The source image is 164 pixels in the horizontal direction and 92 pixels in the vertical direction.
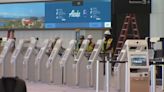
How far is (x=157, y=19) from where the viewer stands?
22.6 m

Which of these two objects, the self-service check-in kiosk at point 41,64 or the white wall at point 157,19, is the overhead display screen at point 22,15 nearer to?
the white wall at point 157,19

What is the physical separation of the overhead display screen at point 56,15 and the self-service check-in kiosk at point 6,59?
23.5 feet

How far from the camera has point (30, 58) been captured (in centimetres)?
1627

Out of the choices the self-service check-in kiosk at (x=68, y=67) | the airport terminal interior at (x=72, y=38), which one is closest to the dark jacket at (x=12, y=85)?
the airport terminal interior at (x=72, y=38)

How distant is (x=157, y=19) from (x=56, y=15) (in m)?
4.95

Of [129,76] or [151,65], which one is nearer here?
[151,65]

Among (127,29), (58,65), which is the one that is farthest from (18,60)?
(127,29)

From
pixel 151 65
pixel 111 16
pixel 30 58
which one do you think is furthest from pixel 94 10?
pixel 151 65

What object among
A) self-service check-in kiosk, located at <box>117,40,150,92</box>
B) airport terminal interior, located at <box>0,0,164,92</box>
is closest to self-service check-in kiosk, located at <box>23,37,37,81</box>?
airport terminal interior, located at <box>0,0,164,92</box>

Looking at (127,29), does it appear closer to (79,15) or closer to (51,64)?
(79,15)

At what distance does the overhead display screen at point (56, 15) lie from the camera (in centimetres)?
2289

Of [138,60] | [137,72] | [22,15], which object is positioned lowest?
[137,72]

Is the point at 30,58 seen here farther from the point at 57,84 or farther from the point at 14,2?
the point at 14,2

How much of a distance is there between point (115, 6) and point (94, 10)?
104cm
